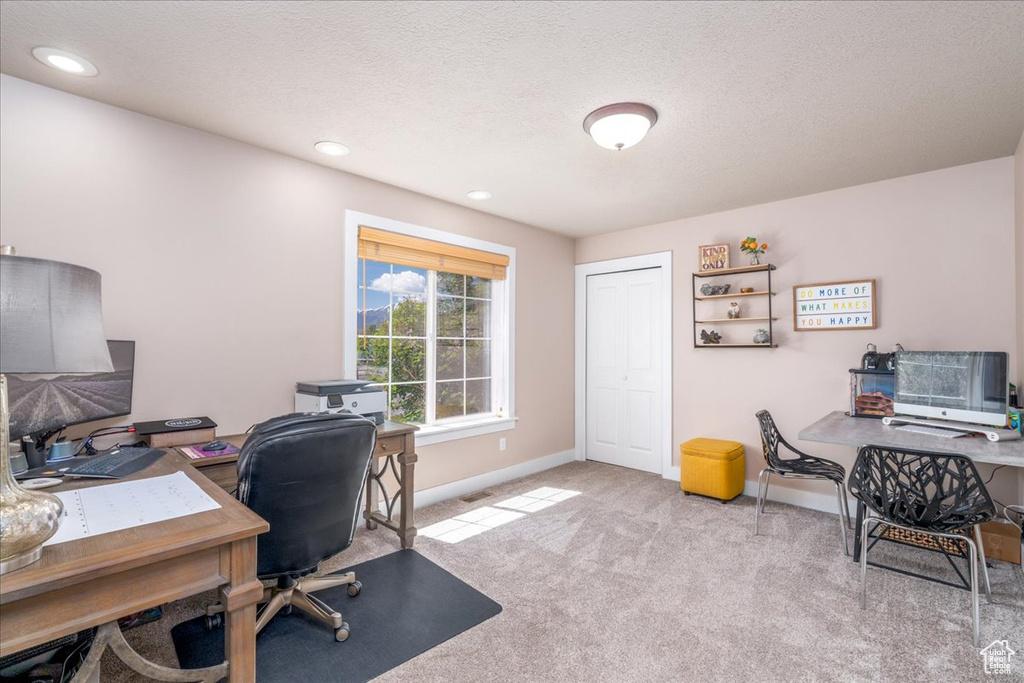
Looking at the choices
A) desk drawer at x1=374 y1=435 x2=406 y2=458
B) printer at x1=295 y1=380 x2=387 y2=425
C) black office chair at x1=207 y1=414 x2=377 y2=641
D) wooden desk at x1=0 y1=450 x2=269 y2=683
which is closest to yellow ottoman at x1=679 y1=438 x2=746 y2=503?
desk drawer at x1=374 y1=435 x2=406 y2=458

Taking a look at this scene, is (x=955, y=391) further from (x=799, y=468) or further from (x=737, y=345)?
(x=737, y=345)

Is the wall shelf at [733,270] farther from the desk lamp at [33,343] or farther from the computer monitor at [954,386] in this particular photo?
the desk lamp at [33,343]

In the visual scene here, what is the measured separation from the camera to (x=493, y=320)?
4.43 metres

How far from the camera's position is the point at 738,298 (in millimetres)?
4078

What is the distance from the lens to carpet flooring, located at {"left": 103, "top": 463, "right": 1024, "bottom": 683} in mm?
1860

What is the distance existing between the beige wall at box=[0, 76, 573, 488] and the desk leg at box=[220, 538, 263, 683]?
165 centimetres

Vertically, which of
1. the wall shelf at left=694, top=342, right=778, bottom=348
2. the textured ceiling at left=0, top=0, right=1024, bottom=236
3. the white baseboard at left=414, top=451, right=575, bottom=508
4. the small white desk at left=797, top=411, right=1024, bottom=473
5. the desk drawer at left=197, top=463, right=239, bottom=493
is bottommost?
the white baseboard at left=414, top=451, right=575, bottom=508

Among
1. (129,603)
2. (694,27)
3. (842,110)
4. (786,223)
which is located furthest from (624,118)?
(129,603)

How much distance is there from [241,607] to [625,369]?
4.10 meters

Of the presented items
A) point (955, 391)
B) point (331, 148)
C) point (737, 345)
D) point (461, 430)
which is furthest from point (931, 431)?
point (331, 148)

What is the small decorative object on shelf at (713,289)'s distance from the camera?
4.02 meters

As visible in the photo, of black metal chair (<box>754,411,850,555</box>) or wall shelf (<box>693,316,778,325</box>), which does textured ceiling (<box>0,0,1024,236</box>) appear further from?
black metal chair (<box>754,411,850,555</box>)

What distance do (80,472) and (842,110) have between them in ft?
12.1

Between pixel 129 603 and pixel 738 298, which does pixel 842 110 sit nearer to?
pixel 738 298
